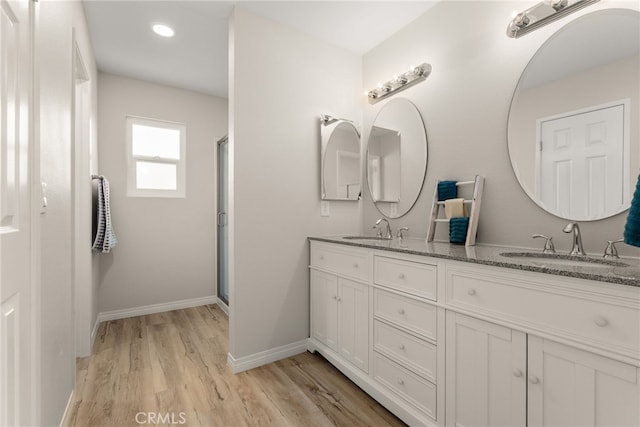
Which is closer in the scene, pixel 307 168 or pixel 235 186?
pixel 235 186

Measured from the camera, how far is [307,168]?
246 cm

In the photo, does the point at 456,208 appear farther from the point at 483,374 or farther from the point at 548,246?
the point at 483,374

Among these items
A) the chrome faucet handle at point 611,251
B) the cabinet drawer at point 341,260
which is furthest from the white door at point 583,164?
the cabinet drawer at point 341,260

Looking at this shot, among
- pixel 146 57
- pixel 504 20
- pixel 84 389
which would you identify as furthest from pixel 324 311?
pixel 146 57

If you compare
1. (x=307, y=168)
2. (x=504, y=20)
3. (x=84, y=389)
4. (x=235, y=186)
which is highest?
(x=504, y=20)

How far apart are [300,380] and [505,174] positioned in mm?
1838

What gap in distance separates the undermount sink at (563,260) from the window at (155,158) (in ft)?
11.1

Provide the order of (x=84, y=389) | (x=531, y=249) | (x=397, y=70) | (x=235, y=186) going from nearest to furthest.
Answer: (x=531, y=249), (x=84, y=389), (x=235, y=186), (x=397, y=70)

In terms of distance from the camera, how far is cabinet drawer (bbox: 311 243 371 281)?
187 cm

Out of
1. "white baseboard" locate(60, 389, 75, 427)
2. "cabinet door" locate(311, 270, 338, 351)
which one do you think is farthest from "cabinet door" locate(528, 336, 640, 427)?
"white baseboard" locate(60, 389, 75, 427)

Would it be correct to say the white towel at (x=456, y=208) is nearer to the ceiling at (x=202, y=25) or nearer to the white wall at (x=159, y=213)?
the ceiling at (x=202, y=25)

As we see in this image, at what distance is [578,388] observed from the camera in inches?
38.5

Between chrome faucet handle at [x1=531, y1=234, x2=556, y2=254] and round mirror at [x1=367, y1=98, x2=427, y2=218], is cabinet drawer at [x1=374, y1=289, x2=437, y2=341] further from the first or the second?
round mirror at [x1=367, y1=98, x2=427, y2=218]

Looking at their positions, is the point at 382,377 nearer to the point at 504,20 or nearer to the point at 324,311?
the point at 324,311
